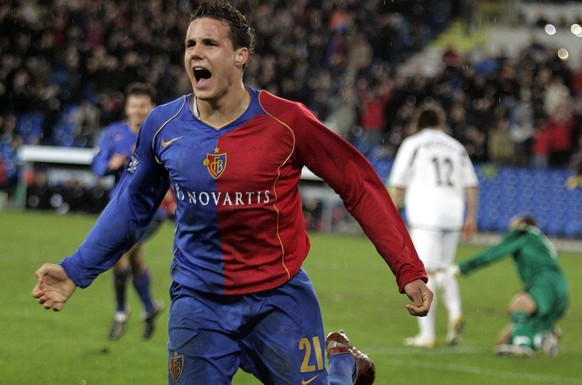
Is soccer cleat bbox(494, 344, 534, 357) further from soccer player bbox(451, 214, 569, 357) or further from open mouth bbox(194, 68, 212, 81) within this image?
open mouth bbox(194, 68, 212, 81)

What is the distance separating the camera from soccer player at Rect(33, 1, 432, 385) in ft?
15.6

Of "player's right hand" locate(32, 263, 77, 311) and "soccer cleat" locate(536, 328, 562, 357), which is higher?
"player's right hand" locate(32, 263, 77, 311)

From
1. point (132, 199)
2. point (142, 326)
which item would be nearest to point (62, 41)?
point (142, 326)

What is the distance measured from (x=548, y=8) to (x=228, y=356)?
30.8 meters

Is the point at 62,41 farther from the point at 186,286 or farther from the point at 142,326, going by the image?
the point at 186,286

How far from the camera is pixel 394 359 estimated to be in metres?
9.62

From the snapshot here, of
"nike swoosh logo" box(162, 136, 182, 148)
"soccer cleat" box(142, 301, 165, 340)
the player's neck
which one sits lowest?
"soccer cleat" box(142, 301, 165, 340)

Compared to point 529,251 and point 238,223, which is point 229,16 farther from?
point 529,251

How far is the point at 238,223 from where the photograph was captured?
4.80 m

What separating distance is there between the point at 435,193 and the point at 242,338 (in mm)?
6287

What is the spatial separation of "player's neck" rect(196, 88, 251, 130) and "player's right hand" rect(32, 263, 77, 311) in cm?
91

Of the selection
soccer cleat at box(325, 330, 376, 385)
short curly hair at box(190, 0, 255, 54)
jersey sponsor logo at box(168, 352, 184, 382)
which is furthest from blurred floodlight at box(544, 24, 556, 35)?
jersey sponsor logo at box(168, 352, 184, 382)

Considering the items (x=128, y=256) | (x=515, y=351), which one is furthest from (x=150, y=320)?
(x=515, y=351)

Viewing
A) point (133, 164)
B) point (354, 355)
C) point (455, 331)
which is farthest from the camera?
point (455, 331)
